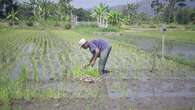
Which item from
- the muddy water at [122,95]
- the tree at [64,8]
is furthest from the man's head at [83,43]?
the tree at [64,8]

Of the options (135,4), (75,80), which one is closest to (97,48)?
(75,80)

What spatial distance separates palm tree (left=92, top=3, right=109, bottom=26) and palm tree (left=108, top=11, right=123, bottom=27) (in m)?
0.99

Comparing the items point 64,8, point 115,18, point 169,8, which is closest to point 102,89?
point 115,18

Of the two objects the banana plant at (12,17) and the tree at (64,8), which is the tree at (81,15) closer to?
the tree at (64,8)

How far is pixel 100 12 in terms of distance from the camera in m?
42.6

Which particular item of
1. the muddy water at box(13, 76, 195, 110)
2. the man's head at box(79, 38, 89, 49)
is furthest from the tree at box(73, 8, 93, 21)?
the muddy water at box(13, 76, 195, 110)

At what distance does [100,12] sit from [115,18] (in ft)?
6.02

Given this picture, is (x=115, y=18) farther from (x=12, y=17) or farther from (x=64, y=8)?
(x=12, y=17)

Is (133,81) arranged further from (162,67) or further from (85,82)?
(162,67)

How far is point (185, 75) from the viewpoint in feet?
27.5

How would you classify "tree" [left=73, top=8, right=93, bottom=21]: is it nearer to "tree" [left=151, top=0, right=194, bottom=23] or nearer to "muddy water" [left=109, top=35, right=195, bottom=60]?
"tree" [left=151, top=0, right=194, bottom=23]

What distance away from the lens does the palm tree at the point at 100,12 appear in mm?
42312

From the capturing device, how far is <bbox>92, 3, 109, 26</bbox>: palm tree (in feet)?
139

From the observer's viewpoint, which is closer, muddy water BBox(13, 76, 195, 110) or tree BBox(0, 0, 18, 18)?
muddy water BBox(13, 76, 195, 110)
